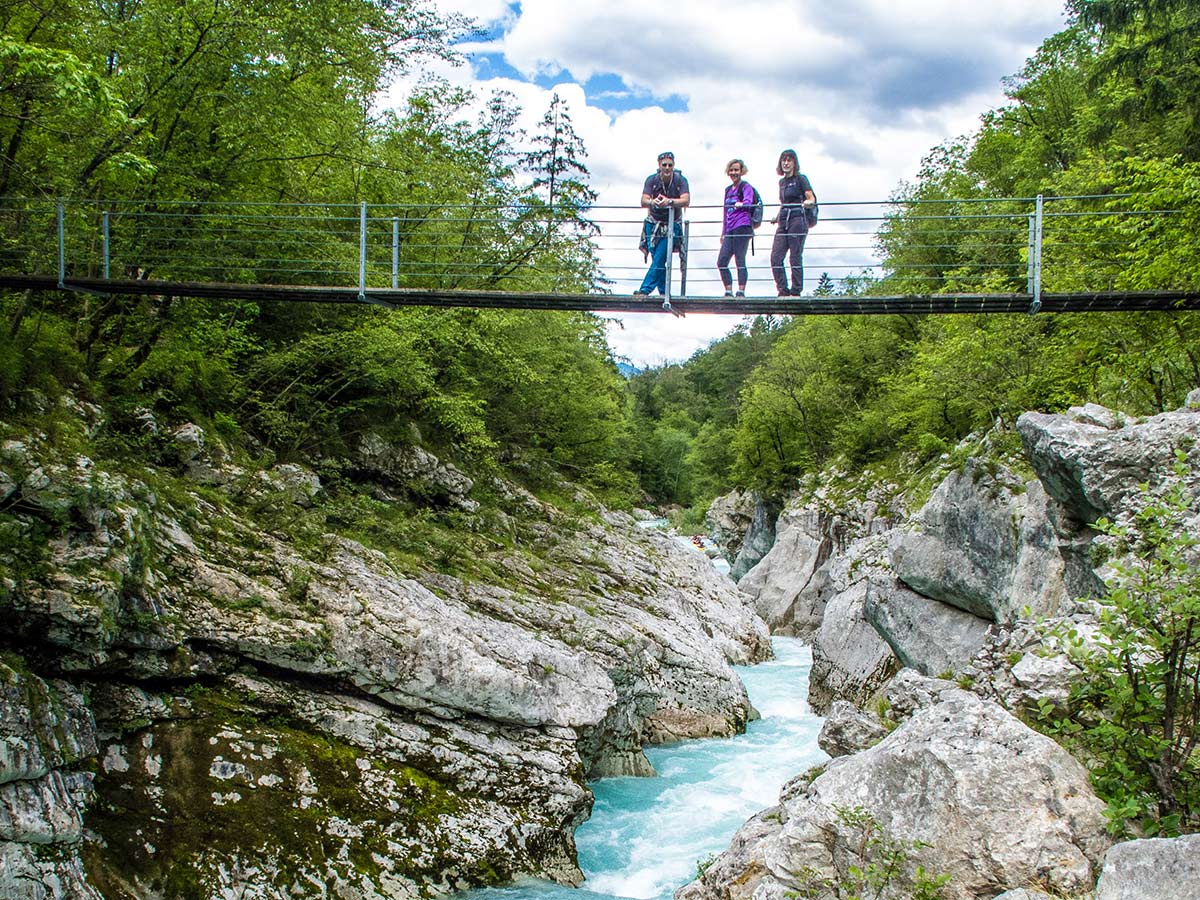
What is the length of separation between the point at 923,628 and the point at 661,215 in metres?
8.18

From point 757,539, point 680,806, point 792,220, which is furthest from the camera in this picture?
point 757,539

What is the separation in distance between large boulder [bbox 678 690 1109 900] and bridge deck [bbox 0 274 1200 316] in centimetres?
525

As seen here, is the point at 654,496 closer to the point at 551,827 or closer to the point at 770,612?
the point at 770,612

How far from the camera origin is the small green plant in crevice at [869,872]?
5.13 metres

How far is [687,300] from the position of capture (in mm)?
9945

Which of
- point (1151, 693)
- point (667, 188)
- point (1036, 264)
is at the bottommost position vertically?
point (1151, 693)

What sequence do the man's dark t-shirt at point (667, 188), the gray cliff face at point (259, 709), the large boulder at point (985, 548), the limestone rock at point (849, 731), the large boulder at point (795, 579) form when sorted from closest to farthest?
the gray cliff face at point (259, 709) → the limestone rock at point (849, 731) → the man's dark t-shirt at point (667, 188) → the large boulder at point (985, 548) → the large boulder at point (795, 579)

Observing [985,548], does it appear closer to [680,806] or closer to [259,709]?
[680,806]

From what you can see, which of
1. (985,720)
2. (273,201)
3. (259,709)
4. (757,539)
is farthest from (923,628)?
(757,539)

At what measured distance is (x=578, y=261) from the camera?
21172 mm

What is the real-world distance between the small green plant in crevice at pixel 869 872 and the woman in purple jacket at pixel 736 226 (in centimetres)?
655

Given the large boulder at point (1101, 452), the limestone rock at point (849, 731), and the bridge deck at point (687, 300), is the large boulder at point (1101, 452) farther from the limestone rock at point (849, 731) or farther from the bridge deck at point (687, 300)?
the limestone rock at point (849, 731)

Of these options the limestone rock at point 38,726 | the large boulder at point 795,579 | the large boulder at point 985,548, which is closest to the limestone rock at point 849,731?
the large boulder at point 985,548

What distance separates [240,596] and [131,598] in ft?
4.19
